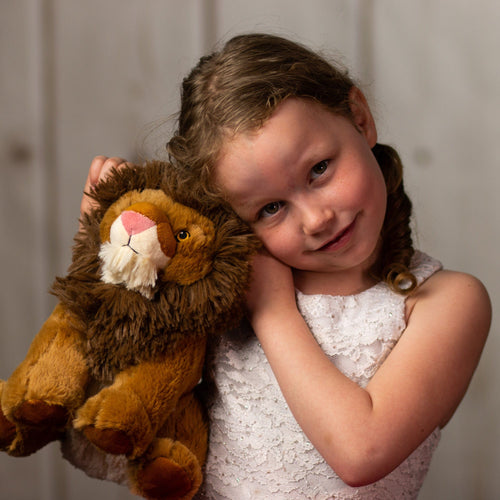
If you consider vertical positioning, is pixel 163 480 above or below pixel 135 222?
below

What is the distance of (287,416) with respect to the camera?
76 centimetres

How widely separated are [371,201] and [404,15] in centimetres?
66

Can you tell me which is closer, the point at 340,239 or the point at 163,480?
the point at 163,480

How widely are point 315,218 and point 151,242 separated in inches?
7.5

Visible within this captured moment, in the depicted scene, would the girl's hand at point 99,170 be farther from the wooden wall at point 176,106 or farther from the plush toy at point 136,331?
the wooden wall at point 176,106

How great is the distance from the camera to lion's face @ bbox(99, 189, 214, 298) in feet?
2.10

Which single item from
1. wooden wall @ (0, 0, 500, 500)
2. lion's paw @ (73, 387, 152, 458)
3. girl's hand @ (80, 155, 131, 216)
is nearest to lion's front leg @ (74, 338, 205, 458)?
lion's paw @ (73, 387, 152, 458)

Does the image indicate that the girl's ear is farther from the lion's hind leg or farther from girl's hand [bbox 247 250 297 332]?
the lion's hind leg

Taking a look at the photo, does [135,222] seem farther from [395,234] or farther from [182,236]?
[395,234]

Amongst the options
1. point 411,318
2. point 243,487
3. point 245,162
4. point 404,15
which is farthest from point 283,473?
point 404,15

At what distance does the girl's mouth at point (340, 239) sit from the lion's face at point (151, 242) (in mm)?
146

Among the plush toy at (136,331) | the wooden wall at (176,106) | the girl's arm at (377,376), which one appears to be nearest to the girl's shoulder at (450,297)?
the girl's arm at (377,376)

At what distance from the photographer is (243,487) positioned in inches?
30.6

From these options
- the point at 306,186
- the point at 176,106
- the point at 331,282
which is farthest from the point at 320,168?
the point at 176,106
